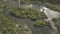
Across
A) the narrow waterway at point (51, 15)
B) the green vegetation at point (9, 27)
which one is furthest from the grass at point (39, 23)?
the green vegetation at point (9, 27)

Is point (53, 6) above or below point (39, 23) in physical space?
above

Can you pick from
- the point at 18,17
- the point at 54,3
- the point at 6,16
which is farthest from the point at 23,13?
the point at 54,3

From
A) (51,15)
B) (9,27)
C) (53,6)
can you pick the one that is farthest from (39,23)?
(53,6)

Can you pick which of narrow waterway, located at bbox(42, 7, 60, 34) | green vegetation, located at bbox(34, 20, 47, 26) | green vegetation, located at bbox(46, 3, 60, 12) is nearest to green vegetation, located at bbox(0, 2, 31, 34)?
green vegetation, located at bbox(34, 20, 47, 26)

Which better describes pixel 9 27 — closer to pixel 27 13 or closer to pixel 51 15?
pixel 27 13

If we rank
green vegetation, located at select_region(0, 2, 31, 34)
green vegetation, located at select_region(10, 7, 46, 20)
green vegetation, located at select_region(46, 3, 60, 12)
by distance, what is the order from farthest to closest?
green vegetation, located at select_region(46, 3, 60, 12) → green vegetation, located at select_region(10, 7, 46, 20) → green vegetation, located at select_region(0, 2, 31, 34)

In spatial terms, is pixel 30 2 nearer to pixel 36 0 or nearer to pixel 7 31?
pixel 36 0

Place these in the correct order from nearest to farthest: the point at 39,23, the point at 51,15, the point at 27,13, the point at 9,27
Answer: the point at 9,27, the point at 39,23, the point at 27,13, the point at 51,15

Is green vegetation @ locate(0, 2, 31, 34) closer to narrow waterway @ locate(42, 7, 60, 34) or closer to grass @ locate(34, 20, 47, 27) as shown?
grass @ locate(34, 20, 47, 27)
